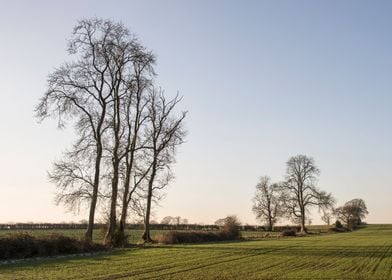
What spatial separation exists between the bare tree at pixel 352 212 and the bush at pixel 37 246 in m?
115

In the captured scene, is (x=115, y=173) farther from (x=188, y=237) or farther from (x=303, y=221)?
(x=303, y=221)

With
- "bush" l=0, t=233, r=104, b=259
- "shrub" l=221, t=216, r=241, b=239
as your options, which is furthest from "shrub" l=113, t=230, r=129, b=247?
"shrub" l=221, t=216, r=241, b=239

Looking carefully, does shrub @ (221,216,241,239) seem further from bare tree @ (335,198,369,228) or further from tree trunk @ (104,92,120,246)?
bare tree @ (335,198,369,228)

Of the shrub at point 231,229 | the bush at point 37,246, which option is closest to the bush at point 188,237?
the shrub at point 231,229

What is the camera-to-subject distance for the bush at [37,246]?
26188 millimetres

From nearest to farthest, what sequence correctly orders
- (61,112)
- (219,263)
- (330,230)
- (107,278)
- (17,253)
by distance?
(107,278) < (219,263) < (17,253) < (61,112) < (330,230)

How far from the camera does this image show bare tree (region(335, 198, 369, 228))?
140425 millimetres

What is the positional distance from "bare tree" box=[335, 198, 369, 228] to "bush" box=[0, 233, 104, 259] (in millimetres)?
114674

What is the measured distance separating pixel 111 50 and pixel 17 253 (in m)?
18.6

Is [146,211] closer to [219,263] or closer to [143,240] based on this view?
[143,240]

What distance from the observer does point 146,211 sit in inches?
1913

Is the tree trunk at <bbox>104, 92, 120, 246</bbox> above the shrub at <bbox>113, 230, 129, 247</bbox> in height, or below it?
above

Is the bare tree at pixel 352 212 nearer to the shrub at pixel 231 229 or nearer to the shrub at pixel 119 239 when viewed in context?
the shrub at pixel 231 229

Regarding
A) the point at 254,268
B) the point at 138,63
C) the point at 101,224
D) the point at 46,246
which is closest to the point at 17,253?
the point at 46,246
